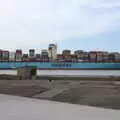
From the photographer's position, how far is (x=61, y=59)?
290 feet

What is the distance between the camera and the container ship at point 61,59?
275 ft

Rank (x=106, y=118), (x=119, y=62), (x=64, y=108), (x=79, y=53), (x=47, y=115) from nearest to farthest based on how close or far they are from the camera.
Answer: (x=106, y=118) < (x=47, y=115) < (x=64, y=108) < (x=119, y=62) < (x=79, y=53)

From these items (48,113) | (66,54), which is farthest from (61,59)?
(48,113)

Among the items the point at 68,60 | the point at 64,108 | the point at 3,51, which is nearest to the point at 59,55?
the point at 68,60

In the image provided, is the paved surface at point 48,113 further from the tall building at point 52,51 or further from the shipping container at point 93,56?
the tall building at point 52,51

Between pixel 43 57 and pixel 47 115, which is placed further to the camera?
pixel 43 57

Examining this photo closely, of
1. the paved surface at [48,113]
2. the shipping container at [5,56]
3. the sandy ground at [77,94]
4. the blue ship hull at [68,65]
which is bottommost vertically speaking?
the blue ship hull at [68,65]

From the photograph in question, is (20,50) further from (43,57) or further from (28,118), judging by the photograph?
(28,118)

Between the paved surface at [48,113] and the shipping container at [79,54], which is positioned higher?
the shipping container at [79,54]

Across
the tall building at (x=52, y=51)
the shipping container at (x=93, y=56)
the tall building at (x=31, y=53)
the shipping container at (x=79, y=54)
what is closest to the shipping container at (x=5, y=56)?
the tall building at (x=31, y=53)

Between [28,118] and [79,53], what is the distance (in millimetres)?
86645

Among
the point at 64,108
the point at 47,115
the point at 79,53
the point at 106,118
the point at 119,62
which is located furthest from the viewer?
the point at 79,53

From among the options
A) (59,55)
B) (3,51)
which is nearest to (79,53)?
(59,55)

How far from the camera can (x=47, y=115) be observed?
659 centimetres
